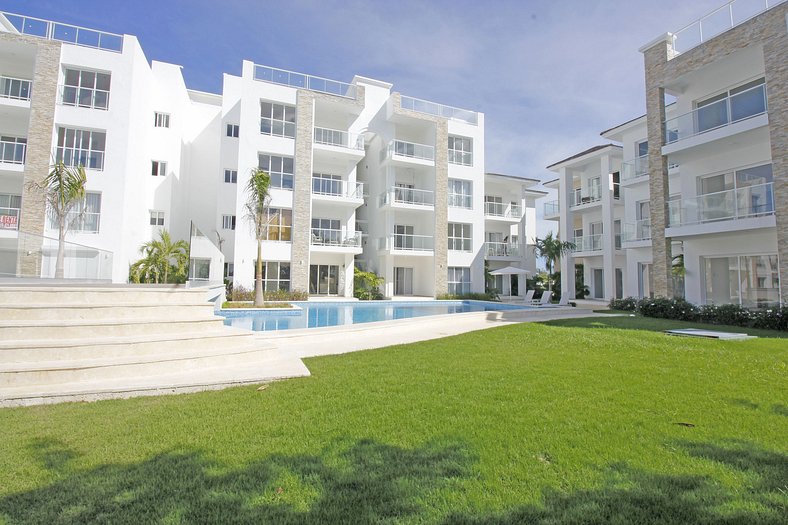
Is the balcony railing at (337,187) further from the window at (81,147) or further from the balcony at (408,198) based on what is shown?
the window at (81,147)

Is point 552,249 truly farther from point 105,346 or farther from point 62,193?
point 62,193

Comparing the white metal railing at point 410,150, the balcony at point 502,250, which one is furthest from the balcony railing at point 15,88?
the balcony at point 502,250

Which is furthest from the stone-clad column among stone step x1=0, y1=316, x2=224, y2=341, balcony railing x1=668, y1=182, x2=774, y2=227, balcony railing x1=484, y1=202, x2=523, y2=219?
balcony railing x1=668, y1=182, x2=774, y2=227

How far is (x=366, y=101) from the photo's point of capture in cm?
2670

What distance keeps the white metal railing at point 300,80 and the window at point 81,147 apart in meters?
9.12

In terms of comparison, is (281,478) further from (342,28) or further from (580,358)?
(342,28)

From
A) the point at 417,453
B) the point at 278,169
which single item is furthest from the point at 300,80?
the point at 417,453

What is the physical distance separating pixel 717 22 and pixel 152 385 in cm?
2157

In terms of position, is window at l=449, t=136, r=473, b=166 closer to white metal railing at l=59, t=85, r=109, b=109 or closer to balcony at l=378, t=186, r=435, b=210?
balcony at l=378, t=186, r=435, b=210

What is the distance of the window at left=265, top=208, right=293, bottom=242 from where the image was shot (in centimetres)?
2308

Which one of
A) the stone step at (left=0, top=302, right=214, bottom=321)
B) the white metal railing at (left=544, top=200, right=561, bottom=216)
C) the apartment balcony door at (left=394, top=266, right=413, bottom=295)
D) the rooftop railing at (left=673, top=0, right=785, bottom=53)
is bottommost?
the stone step at (left=0, top=302, right=214, bottom=321)

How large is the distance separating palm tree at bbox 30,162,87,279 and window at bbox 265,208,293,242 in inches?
341

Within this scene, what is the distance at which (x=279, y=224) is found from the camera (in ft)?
76.4

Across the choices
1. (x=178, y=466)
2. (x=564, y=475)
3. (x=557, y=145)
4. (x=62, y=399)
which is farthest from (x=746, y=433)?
(x=557, y=145)
